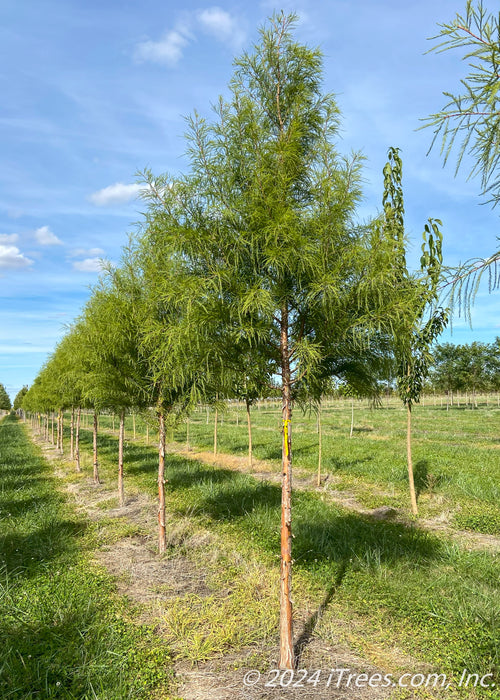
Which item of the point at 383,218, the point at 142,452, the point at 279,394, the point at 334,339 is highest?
the point at 383,218

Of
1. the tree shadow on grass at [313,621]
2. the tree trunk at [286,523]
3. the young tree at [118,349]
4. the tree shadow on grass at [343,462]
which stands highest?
the young tree at [118,349]

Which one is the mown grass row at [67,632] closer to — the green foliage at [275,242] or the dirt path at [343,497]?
the green foliage at [275,242]

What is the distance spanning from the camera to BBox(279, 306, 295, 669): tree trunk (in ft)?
13.4

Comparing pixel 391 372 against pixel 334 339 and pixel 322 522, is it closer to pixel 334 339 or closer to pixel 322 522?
pixel 334 339

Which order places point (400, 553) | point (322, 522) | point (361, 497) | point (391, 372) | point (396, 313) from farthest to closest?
point (361, 497) → point (322, 522) → point (400, 553) → point (391, 372) → point (396, 313)

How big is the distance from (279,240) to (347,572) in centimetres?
509

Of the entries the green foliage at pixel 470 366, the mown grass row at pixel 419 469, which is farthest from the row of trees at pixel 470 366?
the mown grass row at pixel 419 469

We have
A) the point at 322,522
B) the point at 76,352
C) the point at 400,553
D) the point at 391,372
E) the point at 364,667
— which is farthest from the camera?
the point at 76,352

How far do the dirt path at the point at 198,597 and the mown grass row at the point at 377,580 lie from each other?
9.0 inches

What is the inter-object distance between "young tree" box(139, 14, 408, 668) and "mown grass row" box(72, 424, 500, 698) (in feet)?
4.33

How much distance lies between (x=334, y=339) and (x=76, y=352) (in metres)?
11.0

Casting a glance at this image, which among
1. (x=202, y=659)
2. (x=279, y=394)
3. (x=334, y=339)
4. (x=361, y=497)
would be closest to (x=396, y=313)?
(x=334, y=339)

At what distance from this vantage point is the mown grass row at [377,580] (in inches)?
170

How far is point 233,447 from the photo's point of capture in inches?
829
